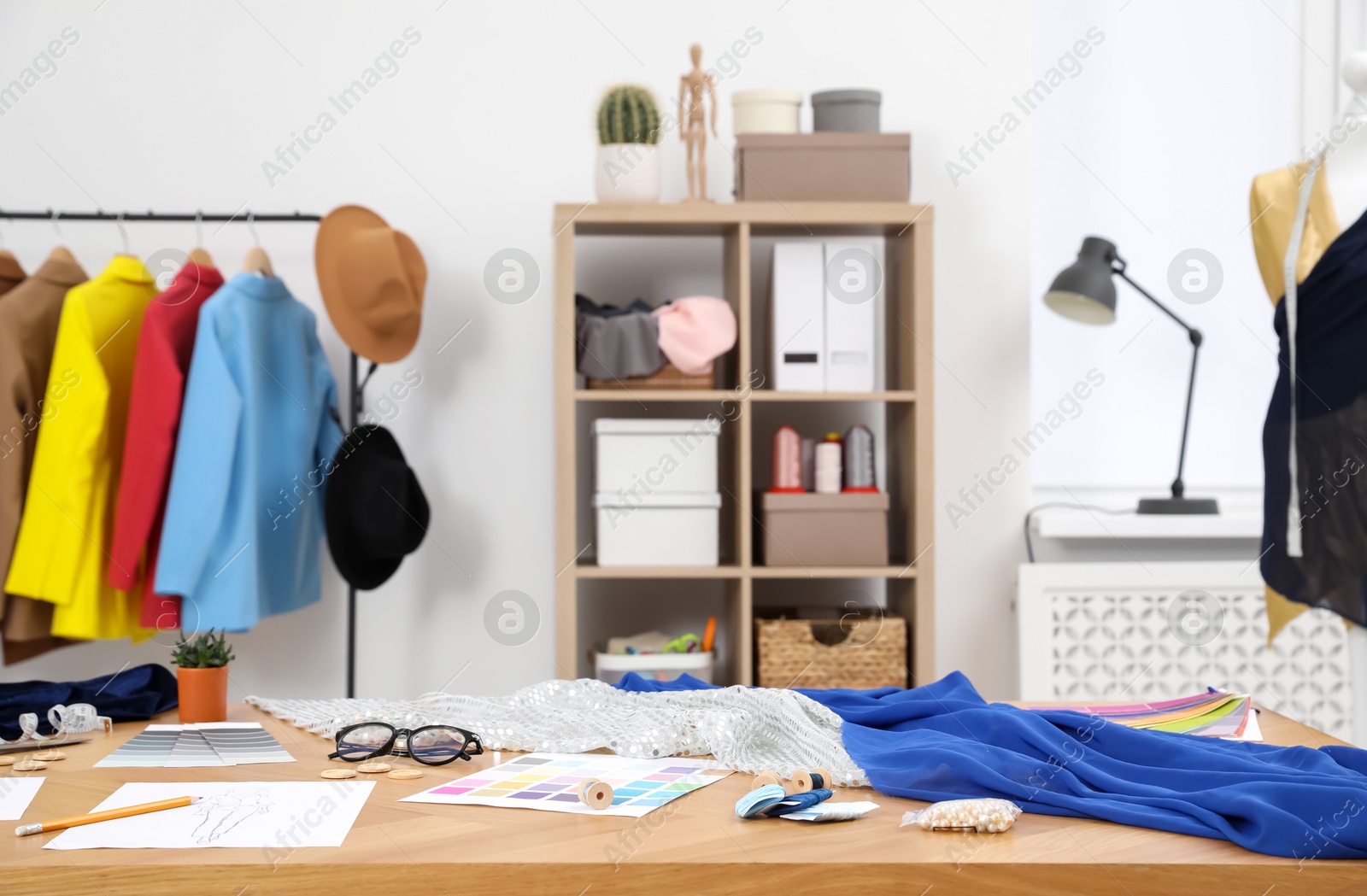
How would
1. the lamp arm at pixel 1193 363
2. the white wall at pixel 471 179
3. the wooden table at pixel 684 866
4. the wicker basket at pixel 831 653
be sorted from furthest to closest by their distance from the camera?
the white wall at pixel 471 179
the lamp arm at pixel 1193 363
the wicker basket at pixel 831 653
the wooden table at pixel 684 866

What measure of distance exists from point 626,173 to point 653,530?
0.81 m

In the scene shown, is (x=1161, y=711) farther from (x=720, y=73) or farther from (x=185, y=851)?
(x=720, y=73)

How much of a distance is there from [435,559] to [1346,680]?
2.29 metres

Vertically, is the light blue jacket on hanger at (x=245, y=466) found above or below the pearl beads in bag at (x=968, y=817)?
above

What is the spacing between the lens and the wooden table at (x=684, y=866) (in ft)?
2.78

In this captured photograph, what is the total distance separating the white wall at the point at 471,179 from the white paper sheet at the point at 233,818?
5.68 ft

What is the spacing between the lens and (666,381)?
2.45 metres

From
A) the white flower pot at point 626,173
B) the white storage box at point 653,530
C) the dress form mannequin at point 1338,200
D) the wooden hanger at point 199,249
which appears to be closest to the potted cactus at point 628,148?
the white flower pot at point 626,173

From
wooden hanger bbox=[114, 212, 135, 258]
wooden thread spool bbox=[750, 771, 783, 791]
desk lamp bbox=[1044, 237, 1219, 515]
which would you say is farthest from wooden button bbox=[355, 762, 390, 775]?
desk lamp bbox=[1044, 237, 1219, 515]

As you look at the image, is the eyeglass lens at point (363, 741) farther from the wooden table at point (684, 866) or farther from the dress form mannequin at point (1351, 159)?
the dress form mannequin at point (1351, 159)

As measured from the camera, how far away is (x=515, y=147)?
9.20 feet

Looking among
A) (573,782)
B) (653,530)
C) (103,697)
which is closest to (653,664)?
(653,530)

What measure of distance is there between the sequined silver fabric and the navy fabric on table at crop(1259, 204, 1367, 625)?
112 cm

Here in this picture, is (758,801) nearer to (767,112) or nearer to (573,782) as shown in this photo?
(573,782)
